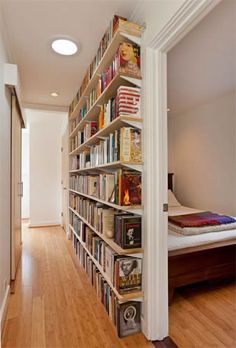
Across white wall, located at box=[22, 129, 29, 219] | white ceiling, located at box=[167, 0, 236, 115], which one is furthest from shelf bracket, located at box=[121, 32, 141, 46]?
white wall, located at box=[22, 129, 29, 219]

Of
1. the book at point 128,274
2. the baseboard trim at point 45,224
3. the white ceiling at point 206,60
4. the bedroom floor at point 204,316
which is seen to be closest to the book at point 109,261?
the book at point 128,274

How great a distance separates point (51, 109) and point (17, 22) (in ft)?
6.87

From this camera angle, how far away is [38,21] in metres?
1.77

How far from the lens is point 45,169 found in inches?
196

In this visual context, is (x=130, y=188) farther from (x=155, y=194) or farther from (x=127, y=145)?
(x=127, y=145)

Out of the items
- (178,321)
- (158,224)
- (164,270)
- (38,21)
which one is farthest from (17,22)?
(178,321)

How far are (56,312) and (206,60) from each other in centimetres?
282

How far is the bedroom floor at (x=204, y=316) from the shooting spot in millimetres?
1514

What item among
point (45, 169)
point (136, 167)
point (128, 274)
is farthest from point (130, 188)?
point (45, 169)

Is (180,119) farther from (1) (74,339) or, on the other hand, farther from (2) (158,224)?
(1) (74,339)

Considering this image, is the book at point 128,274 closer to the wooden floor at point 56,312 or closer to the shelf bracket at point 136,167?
the wooden floor at point 56,312

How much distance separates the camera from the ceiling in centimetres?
161

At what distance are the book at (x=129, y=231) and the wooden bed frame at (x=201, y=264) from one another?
22.3 inches

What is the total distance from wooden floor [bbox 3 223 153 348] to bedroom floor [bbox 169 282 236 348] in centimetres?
33
